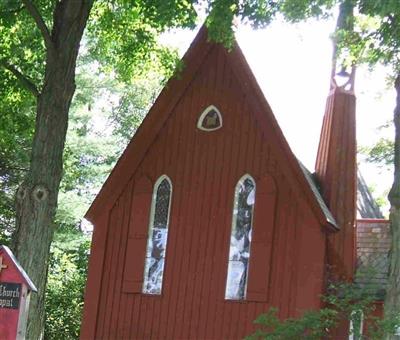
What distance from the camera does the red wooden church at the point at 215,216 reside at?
556 inches

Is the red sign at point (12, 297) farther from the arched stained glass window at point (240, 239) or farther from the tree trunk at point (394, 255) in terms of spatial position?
the arched stained glass window at point (240, 239)

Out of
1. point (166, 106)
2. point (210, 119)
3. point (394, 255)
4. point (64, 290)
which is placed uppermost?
point (166, 106)

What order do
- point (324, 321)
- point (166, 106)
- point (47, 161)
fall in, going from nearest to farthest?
point (47, 161) → point (324, 321) → point (166, 106)

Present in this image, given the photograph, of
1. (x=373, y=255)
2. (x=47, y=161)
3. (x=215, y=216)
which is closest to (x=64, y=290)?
(x=215, y=216)

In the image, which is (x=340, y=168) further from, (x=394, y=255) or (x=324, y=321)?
(x=394, y=255)

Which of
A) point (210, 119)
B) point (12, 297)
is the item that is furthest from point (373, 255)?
point (12, 297)

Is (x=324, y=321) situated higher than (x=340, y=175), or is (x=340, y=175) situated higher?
(x=340, y=175)

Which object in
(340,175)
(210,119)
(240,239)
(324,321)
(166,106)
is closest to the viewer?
(324,321)

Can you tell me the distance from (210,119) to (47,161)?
5327 mm

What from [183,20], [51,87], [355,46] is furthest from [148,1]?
[355,46]

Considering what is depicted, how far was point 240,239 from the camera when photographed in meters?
14.6

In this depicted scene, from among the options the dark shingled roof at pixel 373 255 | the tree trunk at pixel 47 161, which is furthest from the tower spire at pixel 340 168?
the tree trunk at pixel 47 161

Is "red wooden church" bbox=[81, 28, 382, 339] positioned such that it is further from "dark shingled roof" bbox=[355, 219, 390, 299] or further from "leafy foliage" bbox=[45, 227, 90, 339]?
"leafy foliage" bbox=[45, 227, 90, 339]

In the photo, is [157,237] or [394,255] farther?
[157,237]
